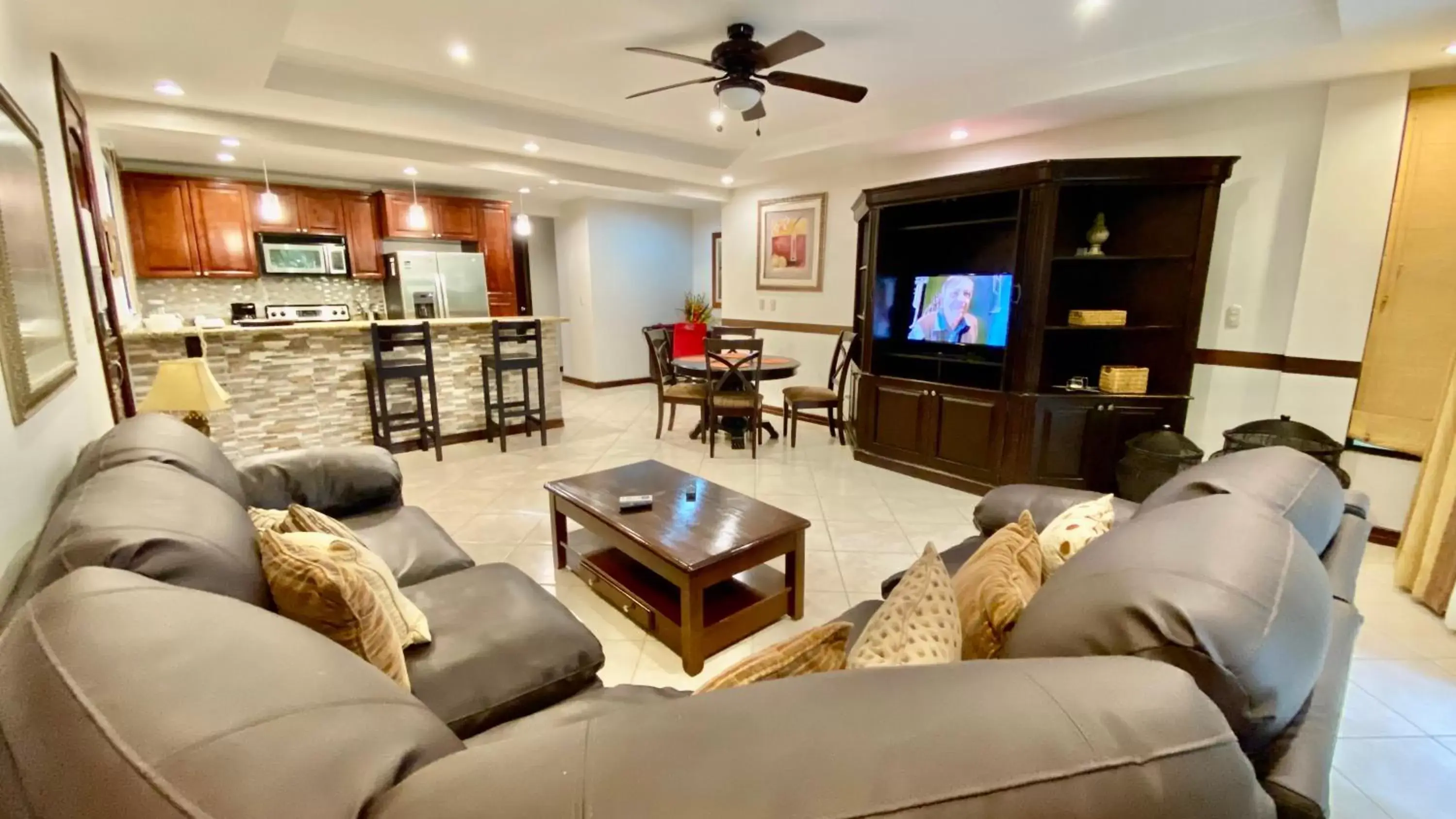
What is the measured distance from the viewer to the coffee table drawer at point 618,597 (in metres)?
2.25

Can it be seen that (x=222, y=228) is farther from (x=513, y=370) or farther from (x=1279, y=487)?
(x=1279, y=487)

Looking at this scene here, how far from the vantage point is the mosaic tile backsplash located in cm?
524

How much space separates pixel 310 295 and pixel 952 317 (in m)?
6.10

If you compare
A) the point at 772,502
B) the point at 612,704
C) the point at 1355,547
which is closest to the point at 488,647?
the point at 612,704

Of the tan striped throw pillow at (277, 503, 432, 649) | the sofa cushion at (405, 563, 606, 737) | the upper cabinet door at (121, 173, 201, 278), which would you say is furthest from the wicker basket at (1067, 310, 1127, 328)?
the upper cabinet door at (121, 173, 201, 278)

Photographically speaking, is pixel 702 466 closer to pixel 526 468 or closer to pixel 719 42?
pixel 526 468

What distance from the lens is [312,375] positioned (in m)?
4.34

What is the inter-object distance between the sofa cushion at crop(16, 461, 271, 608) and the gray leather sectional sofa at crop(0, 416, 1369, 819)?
0.03 feet

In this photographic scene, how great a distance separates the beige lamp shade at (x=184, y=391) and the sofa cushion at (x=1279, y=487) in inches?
133

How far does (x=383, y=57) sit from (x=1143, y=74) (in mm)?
4124

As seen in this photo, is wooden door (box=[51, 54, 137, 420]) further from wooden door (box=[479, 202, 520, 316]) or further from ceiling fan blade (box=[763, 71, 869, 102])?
wooden door (box=[479, 202, 520, 316])

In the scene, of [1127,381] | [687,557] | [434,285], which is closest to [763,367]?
[1127,381]

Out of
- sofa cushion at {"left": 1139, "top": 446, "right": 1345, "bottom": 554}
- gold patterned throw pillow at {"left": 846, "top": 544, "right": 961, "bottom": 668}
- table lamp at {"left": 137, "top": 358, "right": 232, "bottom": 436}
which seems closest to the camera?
gold patterned throw pillow at {"left": 846, "top": 544, "right": 961, "bottom": 668}

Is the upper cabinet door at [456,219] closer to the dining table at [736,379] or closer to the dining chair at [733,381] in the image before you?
the dining table at [736,379]
